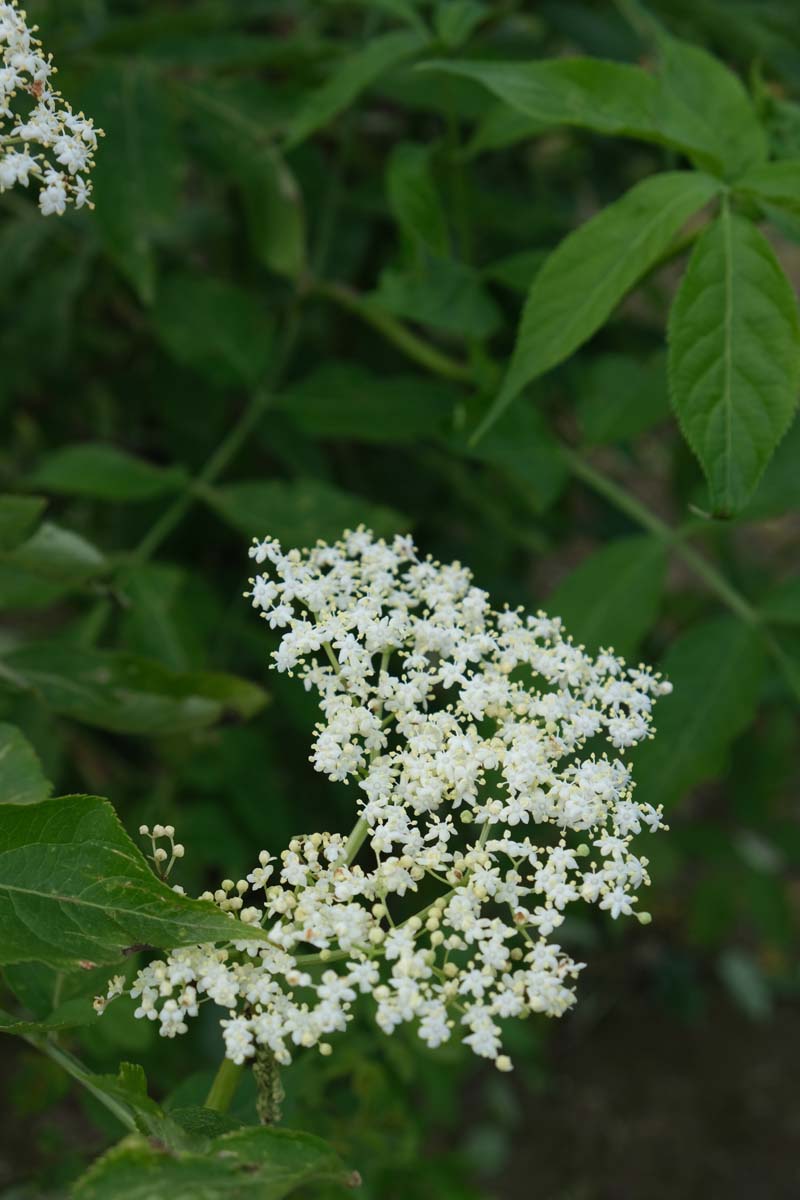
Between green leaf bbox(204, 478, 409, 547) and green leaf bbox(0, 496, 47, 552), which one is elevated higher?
green leaf bbox(204, 478, 409, 547)

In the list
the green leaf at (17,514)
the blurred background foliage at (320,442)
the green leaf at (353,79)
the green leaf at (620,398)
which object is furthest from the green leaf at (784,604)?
the green leaf at (17,514)

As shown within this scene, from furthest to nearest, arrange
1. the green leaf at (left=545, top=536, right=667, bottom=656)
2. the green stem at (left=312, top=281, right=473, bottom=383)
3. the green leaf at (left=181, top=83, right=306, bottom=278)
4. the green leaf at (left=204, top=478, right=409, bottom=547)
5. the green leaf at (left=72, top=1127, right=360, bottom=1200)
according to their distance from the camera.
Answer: the green leaf at (left=181, top=83, right=306, bottom=278) < the green stem at (left=312, top=281, right=473, bottom=383) < the green leaf at (left=204, top=478, right=409, bottom=547) < the green leaf at (left=545, top=536, right=667, bottom=656) < the green leaf at (left=72, top=1127, right=360, bottom=1200)

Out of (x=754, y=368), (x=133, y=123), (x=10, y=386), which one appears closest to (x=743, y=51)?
(x=133, y=123)

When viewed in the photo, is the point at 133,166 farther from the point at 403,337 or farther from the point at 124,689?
the point at 124,689

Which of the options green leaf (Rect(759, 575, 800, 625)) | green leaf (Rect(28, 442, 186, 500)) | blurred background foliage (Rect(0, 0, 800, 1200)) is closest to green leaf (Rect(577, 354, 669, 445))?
blurred background foliage (Rect(0, 0, 800, 1200))

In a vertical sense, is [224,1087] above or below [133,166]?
below

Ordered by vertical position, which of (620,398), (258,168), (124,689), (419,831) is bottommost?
(419,831)

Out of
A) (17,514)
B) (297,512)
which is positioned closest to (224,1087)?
(17,514)

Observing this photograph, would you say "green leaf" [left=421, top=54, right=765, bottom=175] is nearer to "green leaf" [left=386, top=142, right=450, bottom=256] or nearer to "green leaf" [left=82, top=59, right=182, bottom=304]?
"green leaf" [left=386, top=142, right=450, bottom=256]
